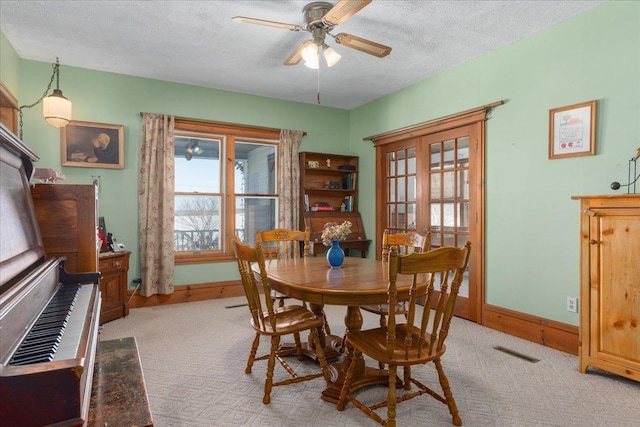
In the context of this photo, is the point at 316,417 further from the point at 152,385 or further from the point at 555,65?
the point at 555,65

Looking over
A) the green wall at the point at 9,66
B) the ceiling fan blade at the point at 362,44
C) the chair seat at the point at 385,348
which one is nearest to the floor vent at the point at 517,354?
the chair seat at the point at 385,348

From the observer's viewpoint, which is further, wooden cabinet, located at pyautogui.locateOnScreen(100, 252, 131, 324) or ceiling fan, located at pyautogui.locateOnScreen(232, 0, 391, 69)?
wooden cabinet, located at pyautogui.locateOnScreen(100, 252, 131, 324)

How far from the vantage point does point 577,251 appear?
2812 mm

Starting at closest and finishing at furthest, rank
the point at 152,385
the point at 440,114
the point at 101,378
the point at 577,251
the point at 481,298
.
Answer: the point at 101,378 → the point at 152,385 → the point at 577,251 → the point at 481,298 → the point at 440,114

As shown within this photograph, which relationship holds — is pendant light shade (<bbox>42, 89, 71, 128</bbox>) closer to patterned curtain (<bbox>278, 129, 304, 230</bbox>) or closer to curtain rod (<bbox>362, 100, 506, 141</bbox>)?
patterned curtain (<bbox>278, 129, 304, 230</bbox>)

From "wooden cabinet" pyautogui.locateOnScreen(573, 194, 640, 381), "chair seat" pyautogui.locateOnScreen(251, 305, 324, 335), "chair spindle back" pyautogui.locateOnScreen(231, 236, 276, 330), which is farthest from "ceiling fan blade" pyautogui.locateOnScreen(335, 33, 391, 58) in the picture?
"chair seat" pyautogui.locateOnScreen(251, 305, 324, 335)

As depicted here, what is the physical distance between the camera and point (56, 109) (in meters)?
3.12

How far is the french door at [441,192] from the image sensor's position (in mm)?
3656

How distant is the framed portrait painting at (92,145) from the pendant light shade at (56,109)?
0.70 m

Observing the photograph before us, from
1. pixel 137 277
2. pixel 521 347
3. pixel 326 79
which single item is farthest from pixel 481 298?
pixel 137 277

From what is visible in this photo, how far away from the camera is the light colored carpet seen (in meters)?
1.91

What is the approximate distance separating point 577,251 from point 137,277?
4414 millimetres

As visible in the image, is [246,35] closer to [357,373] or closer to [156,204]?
[156,204]

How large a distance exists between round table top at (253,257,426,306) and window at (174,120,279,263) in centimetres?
225
